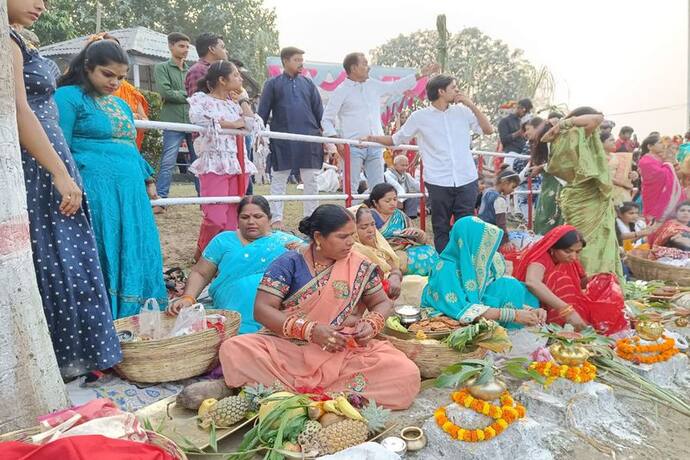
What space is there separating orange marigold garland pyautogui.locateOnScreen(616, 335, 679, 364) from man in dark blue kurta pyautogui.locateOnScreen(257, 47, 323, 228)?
3.23m

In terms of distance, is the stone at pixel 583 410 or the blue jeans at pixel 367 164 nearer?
the stone at pixel 583 410

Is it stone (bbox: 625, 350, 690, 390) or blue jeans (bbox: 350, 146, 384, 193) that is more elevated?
blue jeans (bbox: 350, 146, 384, 193)

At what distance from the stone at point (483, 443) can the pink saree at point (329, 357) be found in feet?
1.25

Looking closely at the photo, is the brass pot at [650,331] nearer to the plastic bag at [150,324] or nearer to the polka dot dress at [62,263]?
the plastic bag at [150,324]

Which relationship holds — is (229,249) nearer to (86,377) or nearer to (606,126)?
(86,377)

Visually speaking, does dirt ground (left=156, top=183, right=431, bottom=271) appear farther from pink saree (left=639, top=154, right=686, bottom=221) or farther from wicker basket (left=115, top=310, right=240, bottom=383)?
pink saree (left=639, top=154, right=686, bottom=221)

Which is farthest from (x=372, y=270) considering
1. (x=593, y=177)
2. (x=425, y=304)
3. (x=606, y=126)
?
(x=606, y=126)

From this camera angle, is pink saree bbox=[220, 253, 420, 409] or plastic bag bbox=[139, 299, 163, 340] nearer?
Answer: pink saree bbox=[220, 253, 420, 409]

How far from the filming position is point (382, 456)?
215 cm

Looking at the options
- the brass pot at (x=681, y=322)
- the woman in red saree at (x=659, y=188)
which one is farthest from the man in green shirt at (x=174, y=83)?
the woman in red saree at (x=659, y=188)

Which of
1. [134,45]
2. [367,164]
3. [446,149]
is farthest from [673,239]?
[134,45]

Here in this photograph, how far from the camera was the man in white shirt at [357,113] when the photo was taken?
6008 millimetres

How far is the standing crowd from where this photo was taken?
2717 mm

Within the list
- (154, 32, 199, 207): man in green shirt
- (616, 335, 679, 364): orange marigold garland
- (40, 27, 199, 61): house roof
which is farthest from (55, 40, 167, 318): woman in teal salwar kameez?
(40, 27, 199, 61): house roof
